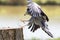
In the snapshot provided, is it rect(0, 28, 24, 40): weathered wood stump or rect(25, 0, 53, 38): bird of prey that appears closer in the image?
rect(0, 28, 24, 40): weathered wood stump

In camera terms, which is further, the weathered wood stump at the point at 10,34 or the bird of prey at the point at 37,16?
the bird of prey at the point at 37,16

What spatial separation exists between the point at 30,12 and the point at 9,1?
7131 mm

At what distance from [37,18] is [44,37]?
152cm

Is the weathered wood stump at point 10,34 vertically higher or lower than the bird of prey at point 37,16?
lower

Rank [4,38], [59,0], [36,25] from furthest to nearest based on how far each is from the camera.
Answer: [59,0] < [36,25] < [4,38]

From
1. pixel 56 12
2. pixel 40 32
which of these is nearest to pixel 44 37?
pixel 40 32

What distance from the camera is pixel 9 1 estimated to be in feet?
33.5

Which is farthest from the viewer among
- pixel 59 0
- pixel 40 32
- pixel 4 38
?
pixel 59 0

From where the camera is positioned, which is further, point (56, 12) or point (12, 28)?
point (56, 12)

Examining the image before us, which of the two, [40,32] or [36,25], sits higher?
[36,25]

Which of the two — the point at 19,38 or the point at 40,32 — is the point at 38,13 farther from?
the point at 40,32

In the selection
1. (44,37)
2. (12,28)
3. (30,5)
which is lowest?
(44,37)

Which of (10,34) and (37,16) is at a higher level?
(37,16)

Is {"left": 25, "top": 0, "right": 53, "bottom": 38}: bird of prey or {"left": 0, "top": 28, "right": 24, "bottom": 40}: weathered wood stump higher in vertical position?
{"left": 25, "top": 0, "right": 53, "bottom": 38}: bird of prey
